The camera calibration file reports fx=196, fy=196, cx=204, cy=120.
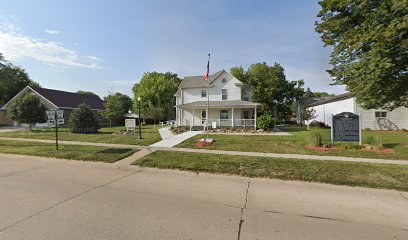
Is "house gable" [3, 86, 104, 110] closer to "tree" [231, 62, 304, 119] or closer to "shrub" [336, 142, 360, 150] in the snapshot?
"tree" [231, 62, 304, 119]

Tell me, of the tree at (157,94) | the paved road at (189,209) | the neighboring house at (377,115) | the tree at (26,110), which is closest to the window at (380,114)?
the neighboring house at (377,115)

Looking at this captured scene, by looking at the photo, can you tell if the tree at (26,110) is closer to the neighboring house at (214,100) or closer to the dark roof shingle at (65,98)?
the dark roof shingle at (65,98)

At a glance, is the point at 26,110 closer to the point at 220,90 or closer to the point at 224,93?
the point at 220,90

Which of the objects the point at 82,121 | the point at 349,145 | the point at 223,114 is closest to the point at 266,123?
the point at 223,114

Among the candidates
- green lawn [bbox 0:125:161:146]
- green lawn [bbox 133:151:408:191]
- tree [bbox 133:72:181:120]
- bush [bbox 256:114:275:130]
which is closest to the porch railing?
bush [bbox 256:114:275:130]

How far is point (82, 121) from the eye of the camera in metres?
19.3

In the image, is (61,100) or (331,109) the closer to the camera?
(331,109)

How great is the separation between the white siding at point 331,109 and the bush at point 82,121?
26.9m

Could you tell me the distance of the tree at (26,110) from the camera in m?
21.3

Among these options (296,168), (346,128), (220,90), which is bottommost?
(296,168)

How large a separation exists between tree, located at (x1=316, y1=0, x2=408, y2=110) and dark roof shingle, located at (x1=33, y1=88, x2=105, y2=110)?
35.0 metres

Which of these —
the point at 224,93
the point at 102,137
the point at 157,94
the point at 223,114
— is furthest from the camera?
the point at 157,94

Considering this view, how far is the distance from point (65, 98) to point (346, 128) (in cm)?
3881

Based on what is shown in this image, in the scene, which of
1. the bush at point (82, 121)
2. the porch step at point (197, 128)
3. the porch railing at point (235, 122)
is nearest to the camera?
the bush at point (82, 121)
